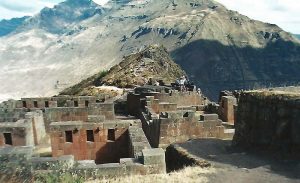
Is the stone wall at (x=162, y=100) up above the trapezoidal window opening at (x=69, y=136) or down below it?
above

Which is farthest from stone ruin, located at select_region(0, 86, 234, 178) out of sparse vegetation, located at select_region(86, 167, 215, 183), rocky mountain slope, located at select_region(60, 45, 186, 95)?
rocky mountain slope, located at select_region(60, 45, 186, 95)

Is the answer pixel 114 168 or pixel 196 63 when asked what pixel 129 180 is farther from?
pixel 196 63

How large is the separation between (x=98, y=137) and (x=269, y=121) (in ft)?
24.8

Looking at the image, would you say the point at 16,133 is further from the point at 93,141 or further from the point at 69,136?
the point at 93,141

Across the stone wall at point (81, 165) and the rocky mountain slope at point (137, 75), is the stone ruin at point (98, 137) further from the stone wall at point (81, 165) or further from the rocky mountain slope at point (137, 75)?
the rocky mountain slope at point (137, 75)

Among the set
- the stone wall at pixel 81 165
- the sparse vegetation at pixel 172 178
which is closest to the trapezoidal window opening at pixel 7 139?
the stone wall at pixel 81 165

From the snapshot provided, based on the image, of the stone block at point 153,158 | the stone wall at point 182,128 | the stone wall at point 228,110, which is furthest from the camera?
the stone wall at point 228,110

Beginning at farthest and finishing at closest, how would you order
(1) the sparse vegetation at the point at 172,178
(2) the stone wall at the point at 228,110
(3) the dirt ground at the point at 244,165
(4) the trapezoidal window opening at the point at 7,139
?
1. (2) the stone wall at the point at 228,110
2. (4) the trapezoidal window opening at the point at 7,139
3. (3) the dirt ground at the point at 244,165
4. (1) the sparse vegetation at the point at 172,178

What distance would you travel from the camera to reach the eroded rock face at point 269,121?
653 inches

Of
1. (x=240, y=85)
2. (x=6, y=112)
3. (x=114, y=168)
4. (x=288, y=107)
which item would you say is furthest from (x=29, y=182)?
(x=240, y=85)

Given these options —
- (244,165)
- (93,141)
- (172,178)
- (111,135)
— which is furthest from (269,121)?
(93,141)

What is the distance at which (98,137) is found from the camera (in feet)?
62.6

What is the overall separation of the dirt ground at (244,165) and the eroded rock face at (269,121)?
2.01ft

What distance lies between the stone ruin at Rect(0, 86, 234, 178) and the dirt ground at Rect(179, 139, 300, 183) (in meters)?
2.41
